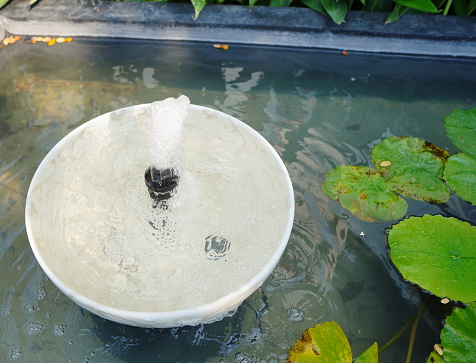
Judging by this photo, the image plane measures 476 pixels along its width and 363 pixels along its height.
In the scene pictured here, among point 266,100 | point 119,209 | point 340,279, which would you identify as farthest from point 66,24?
point 340,279

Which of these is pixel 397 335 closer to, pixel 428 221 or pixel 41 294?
pixel 428 221

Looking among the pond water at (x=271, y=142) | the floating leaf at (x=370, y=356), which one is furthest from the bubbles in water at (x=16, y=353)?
the floating leaf at (x=370, y=356)

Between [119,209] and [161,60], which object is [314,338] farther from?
[161,60]

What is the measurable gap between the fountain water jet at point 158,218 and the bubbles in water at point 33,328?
1.03ft

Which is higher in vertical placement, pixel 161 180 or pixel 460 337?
pixel 161 180

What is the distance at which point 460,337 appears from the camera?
3.98 ft

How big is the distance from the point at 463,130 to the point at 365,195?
1.68 feet

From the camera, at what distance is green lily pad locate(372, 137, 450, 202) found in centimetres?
177

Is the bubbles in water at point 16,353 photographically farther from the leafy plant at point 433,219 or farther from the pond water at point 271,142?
the leafy plant at point 433,219

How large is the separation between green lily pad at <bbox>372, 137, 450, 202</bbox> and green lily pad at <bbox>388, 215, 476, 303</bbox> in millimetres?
213

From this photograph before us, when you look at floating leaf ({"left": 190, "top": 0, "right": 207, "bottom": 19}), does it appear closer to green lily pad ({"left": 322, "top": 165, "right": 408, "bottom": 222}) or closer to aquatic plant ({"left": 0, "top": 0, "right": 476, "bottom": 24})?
aquatic plant ({"left": 0, "top": 0, "right": 476, "bottom": 24})

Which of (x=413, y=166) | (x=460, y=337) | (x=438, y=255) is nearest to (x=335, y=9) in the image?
(x=413, y=166)

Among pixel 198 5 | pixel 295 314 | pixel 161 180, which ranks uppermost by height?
pixel 198 5

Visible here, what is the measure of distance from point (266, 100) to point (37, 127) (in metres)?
1.14
